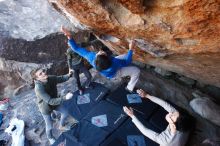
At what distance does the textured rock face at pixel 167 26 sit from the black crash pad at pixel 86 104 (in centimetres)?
155

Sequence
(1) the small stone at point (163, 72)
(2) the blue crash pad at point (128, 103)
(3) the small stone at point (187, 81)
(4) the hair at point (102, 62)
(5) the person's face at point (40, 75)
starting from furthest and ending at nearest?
(1) the small stone at point (163, 72) → (3) the small stone at point (187, 81) → (2) the blue crash pad at point (128, 103) → (5) the person's face at point (40, 75) → (4) the hair at point (102, 62)

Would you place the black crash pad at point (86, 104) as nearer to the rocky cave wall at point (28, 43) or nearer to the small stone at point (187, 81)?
the rocky cave wall at point (28, 43)

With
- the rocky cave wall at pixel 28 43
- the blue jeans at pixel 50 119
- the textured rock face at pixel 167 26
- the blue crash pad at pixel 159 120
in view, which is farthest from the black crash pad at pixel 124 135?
the rocky cave wall at pixel 28 43

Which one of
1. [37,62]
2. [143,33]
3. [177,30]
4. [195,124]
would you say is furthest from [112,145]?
[37,62]

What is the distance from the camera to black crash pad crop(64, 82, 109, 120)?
658 cm

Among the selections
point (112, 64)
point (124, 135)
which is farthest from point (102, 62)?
point (124, 135)

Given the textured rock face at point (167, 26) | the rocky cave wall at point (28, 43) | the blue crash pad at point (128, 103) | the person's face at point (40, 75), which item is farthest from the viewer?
the rocky cave wall at point (28, 43)

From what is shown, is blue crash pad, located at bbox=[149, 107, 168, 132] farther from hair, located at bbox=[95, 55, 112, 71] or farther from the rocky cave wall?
the rocky cave wall

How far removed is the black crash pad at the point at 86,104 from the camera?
6582mm

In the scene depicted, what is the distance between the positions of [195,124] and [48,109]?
3125mm

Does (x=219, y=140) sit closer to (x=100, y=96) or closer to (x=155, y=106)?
(x=155, y=106)

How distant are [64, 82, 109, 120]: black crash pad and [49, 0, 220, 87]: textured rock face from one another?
5.07ft

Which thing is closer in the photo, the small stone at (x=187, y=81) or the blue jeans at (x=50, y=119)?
the blue jeans at (x=50, y=119)

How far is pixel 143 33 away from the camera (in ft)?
15.6
